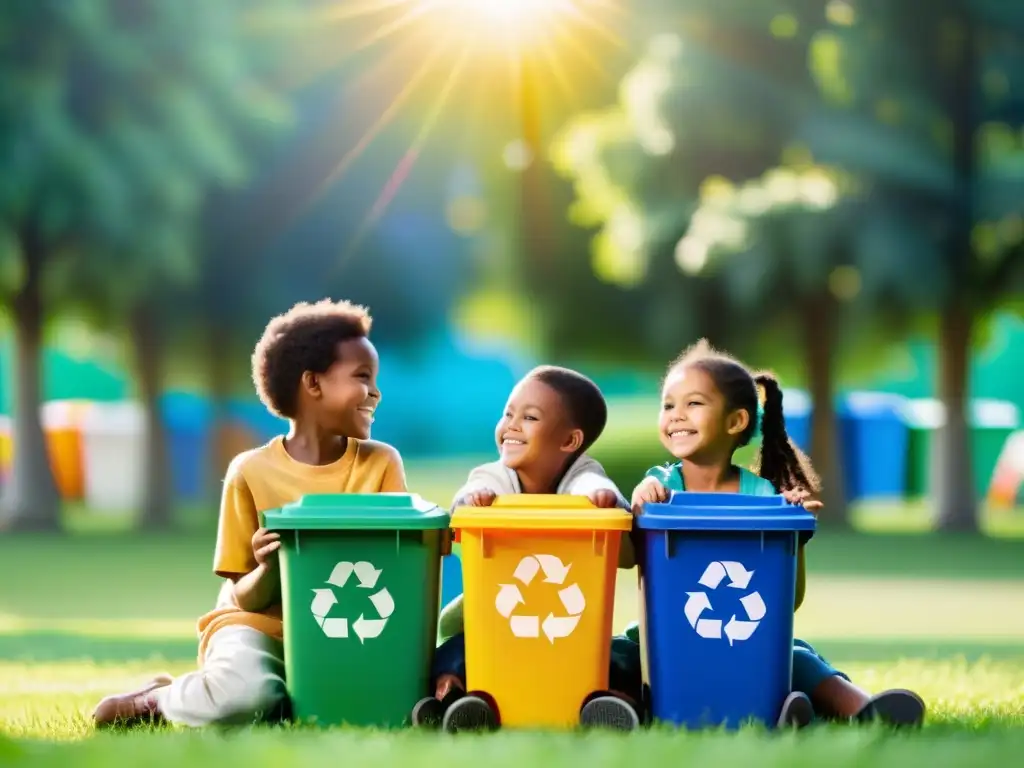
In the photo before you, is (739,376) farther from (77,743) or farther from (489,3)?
(489,3)

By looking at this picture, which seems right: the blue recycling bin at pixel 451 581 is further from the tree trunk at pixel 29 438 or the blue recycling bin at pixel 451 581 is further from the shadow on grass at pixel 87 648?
the tree trunk at pixel 29 438

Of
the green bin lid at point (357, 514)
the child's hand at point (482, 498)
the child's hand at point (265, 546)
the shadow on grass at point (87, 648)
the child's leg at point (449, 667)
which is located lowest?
the shadow on grass at point (87, 648)

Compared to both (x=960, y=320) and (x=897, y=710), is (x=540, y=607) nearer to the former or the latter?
(x=897, y=710)

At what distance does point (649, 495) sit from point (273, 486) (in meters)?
1.36

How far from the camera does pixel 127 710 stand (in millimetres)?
5625

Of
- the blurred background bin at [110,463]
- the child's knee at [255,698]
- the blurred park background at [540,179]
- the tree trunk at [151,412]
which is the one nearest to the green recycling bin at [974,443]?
the blurred park background at [540,179]

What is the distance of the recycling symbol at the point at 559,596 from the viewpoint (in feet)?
17.5

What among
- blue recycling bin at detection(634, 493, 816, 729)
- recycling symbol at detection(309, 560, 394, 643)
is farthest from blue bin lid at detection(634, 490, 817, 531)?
recycling symbol at detection(309, 560, 394, 643)

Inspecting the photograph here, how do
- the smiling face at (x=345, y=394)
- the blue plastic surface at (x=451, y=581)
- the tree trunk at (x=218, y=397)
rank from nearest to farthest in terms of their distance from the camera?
the smiling face at (x=345, y=394), the blue plastic surface at (x=451, y=581), the tree trunk at (x=218, y=397)

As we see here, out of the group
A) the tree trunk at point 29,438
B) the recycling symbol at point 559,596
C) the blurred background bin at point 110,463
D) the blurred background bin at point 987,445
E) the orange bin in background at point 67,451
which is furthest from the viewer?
the blurred background bin at point 987,445

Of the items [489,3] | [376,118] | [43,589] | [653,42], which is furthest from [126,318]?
[43,589]

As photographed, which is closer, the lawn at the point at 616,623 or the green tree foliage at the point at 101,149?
the lawn at the point at 616,623

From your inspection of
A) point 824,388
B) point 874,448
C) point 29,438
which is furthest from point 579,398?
point 874,448

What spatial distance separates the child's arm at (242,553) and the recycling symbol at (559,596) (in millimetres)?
904
